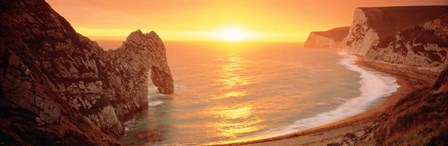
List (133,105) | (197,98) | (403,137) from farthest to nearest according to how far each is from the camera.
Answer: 1. (197,98)
2. (133,105)
3. (403,137)

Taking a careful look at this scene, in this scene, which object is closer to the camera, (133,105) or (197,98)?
(133,105)

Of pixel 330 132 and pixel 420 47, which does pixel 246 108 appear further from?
pixel 420 47

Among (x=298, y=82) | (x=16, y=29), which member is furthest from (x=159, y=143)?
(x=298, y=82)

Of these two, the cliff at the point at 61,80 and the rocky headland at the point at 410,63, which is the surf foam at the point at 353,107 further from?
the cliff at the point at 61,80

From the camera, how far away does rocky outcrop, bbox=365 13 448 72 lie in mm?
70500

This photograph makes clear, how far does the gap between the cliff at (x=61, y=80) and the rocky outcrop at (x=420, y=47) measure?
58019 millimetres

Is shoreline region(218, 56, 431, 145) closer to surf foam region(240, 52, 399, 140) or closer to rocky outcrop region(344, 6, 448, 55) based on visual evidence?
surf foam region(240, 52, 399, 140)

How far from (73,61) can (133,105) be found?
33.3ft

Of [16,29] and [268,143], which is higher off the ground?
[16,29]

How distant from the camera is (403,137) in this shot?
16469 millimetres

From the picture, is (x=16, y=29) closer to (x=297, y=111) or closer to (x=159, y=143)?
(x=159, y=143)

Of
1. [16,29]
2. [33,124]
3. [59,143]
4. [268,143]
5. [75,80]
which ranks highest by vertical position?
[16,29]

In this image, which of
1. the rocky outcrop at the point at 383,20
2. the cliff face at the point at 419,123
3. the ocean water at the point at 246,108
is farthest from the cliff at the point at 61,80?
the rocky outcrop at the point at 383,20

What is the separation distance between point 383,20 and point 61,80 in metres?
124
